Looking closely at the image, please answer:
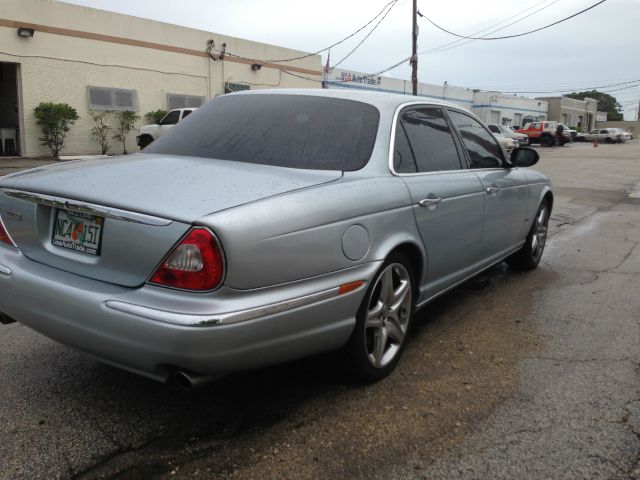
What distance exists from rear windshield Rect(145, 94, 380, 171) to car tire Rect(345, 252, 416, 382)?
23.9 inches

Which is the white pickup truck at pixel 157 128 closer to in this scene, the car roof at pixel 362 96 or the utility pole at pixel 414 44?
the utility pole at pixel 414 44

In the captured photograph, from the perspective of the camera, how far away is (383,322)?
3.10 m

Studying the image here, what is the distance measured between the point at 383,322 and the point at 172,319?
4.15 feet

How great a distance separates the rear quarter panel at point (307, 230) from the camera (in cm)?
228

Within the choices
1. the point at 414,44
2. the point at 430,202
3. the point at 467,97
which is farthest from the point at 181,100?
the point at 467,97

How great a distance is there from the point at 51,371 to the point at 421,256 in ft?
7.07

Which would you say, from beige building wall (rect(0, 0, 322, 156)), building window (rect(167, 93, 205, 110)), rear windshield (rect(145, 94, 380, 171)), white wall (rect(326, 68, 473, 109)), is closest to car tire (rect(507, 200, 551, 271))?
rear windshield (rect(145, 94, 380, 171))

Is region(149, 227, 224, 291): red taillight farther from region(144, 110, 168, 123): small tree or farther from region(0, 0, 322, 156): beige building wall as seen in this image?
region(144, 110, 168, 123): small tree

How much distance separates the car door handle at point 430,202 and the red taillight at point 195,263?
144 cm

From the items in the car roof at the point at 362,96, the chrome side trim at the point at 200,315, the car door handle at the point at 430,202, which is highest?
the car roof at the point at 362,96

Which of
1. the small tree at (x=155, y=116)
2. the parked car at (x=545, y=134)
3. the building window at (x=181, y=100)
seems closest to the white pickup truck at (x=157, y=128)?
the small tree at (x=155, y=116)

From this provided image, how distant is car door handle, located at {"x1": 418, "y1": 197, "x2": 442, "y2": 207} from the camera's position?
10.8 ft

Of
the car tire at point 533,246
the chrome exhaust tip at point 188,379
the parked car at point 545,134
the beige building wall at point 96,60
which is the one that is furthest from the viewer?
the parked car at point 545,134

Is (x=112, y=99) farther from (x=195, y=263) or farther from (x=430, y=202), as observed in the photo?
(x=195, y=263)
